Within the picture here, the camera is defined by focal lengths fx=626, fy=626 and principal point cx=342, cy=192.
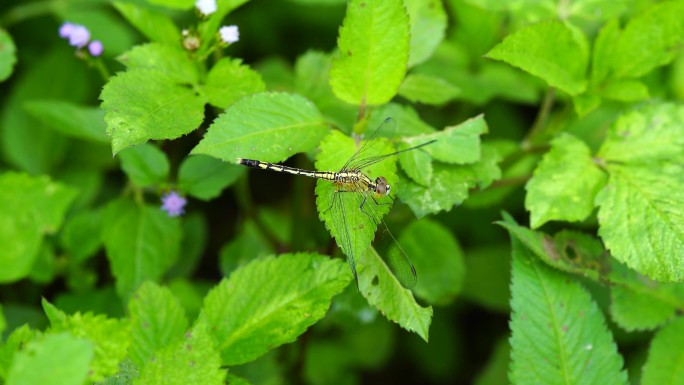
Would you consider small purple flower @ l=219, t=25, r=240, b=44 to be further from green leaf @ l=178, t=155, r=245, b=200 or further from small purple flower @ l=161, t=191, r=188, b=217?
small purple flower @ l=161, t=191, r=188, b=217

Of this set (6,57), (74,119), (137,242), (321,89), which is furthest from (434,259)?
(6,57)

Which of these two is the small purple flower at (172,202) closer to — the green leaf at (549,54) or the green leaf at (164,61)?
the green leaf at (164,61)

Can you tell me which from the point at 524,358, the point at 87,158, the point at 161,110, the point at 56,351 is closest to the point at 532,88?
the point at 524,358

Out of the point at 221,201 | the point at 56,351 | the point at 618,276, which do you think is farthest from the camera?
the point at 221,201

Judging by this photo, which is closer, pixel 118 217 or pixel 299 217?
pixel 118 217

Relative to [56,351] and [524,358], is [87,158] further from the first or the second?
[524,358]

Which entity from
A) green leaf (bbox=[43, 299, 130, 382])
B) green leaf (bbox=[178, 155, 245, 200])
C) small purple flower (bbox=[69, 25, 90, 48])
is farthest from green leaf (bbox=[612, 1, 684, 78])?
small purple flower (bbox=[69, 25, 90, 48])

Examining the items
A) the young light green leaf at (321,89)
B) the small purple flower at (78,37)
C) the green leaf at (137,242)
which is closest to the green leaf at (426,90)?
the young light green leaf at (321,89)
